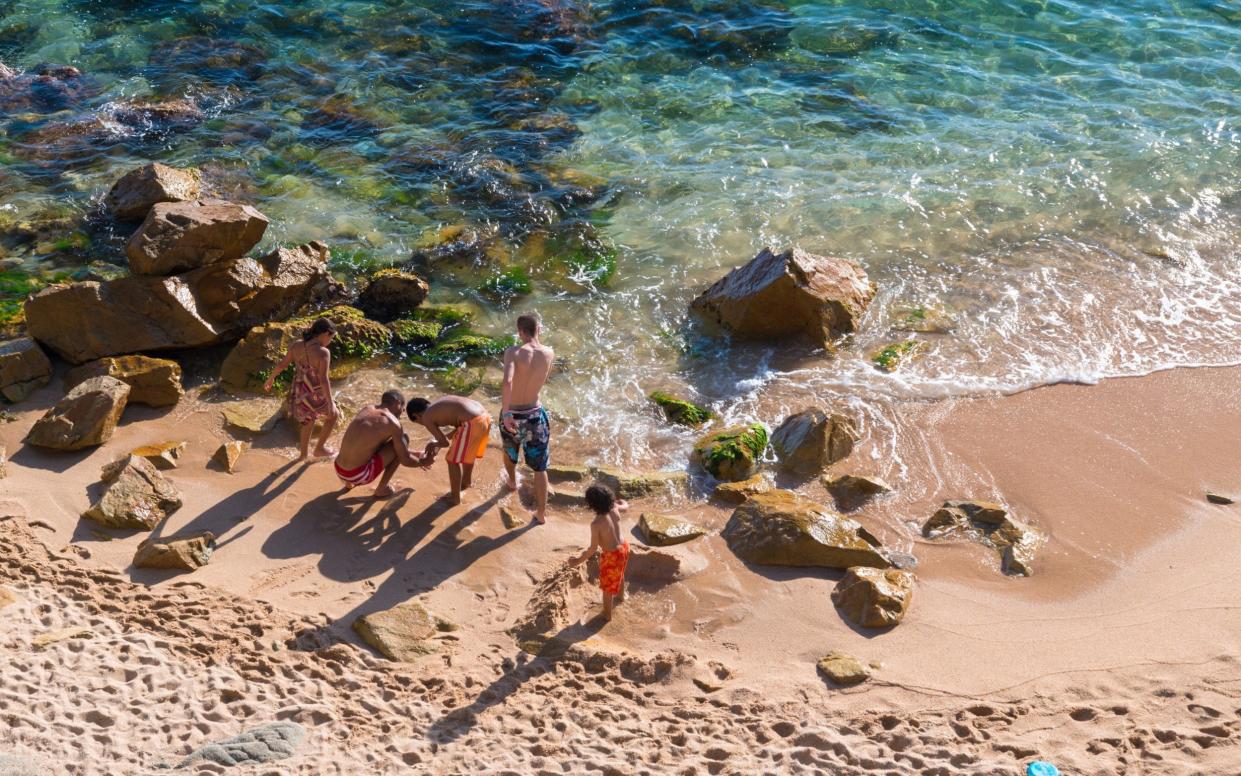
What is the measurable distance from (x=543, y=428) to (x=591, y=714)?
2632mm

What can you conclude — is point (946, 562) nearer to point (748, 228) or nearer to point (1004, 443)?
point (1004, 443)

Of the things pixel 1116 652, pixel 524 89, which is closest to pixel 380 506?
pixel 1116 652

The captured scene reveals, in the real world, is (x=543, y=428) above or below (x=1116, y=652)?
above

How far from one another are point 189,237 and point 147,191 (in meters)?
2.91

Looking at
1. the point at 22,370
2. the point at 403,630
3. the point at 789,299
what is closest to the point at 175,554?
the point at 403,630

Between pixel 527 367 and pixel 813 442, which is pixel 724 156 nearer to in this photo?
pixel 813 442

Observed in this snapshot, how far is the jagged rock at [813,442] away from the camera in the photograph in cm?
885

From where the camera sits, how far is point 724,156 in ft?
48.2

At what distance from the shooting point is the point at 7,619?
653 centimetres

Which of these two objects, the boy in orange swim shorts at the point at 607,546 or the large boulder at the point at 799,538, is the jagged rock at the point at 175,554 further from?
the large boulder at the point at 799,538

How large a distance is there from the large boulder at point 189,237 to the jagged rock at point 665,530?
17.1 feet

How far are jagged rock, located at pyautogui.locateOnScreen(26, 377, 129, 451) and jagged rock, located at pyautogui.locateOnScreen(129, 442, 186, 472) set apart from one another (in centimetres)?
33

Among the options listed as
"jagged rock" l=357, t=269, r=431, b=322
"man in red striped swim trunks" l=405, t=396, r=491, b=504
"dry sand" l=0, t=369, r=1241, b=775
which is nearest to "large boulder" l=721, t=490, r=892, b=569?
"dry sand" l=0, t=369, r=1241, b=775

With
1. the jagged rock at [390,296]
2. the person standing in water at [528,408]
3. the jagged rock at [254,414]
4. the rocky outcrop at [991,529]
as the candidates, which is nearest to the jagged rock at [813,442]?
the rocky outcrop at [991,529]
